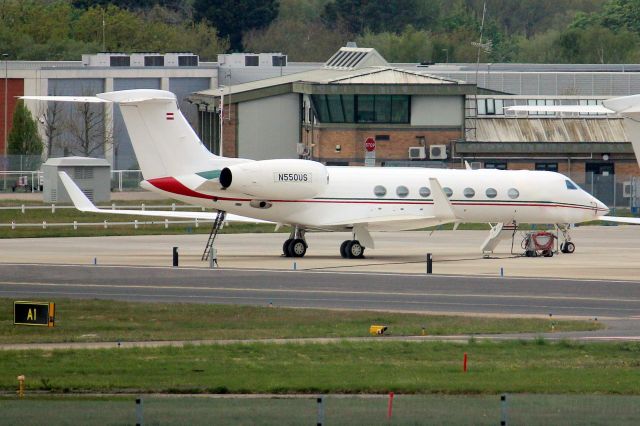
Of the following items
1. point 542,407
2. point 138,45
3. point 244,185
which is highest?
point 138,45

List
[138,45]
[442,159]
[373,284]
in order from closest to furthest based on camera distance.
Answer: [373,284], [442,159], [138,45]

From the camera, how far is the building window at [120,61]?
4045 inches

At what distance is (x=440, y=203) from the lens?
157 feet

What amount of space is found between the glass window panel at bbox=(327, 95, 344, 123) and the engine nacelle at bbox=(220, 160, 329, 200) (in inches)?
1236

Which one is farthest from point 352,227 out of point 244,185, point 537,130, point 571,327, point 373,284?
point 537,130

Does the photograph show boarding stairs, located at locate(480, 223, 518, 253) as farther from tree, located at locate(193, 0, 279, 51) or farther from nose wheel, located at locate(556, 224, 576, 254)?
tree, located at locate(193, 0, 279, 51)

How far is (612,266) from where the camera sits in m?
46.8

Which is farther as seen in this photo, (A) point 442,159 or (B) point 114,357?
(A) point 442,159

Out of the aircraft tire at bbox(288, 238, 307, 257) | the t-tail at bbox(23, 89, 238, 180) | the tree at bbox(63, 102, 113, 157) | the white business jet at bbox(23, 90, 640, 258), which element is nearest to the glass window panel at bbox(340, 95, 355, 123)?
the tree at bbox(63, 102, 113, 157)

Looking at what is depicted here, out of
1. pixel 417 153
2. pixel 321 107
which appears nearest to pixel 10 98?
pixel 321 107

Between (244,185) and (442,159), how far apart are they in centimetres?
3436

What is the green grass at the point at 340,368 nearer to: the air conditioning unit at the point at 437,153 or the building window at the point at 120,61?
the air conditioning unit at the point at 437,153

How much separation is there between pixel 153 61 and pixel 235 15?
178 ft

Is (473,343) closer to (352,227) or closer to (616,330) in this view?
(616,330)
